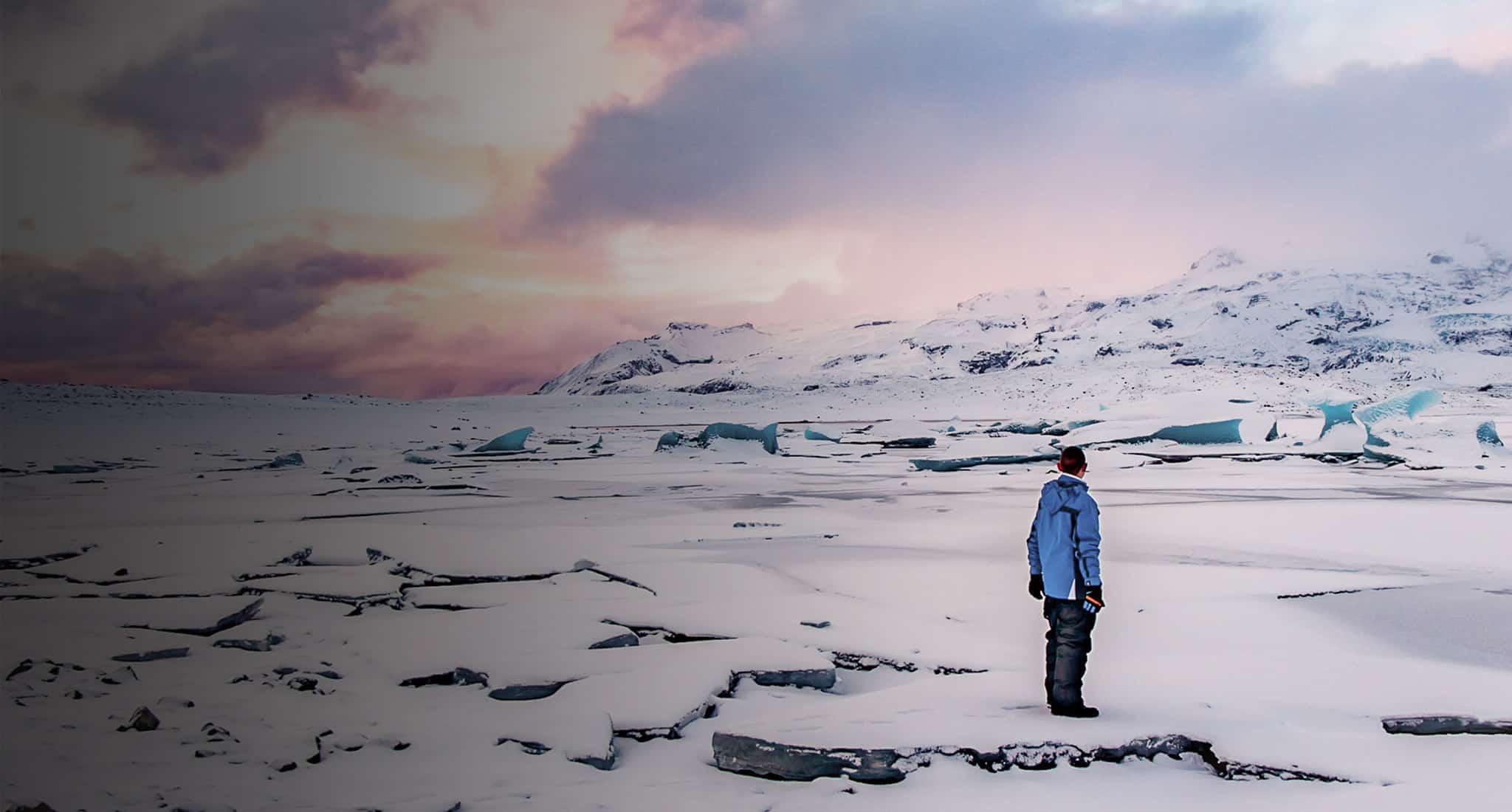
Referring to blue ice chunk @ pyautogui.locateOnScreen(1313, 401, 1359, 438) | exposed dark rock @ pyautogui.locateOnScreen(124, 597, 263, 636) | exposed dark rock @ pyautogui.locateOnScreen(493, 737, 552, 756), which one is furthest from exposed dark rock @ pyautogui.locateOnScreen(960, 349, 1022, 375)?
exposed dark rock @ pyautogui.locateOnScreen(493, 737, 552, 756)

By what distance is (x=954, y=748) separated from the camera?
3.17 m

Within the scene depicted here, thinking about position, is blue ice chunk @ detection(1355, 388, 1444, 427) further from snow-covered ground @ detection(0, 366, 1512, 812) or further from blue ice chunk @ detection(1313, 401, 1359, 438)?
snow-covered ground @ detection(0, 366, 1512, 812)

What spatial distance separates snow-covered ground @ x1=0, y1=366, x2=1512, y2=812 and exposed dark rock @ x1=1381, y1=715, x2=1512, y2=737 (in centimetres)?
7

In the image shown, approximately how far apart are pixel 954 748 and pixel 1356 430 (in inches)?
792

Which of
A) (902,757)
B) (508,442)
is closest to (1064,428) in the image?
(508,442)

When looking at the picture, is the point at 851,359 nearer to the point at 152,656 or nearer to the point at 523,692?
the point at 152,656

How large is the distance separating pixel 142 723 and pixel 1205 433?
20.7m

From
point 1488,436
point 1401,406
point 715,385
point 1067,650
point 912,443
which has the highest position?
point 715,385

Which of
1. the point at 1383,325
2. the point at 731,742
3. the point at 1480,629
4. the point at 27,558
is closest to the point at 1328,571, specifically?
the point at 1480,629

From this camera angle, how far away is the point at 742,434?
19.8 metres

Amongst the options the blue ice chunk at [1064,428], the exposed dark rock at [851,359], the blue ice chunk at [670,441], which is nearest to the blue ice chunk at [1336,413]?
the blue ice chunk at [1064,428]

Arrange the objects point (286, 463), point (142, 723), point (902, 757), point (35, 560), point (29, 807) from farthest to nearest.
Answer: point (286, 463)
point (35, 560)
point (142, 723)
point (902, 757)
point (29, 807)

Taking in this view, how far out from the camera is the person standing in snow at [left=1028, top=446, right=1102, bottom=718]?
3.45m

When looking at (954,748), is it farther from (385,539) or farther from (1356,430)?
(1356,430)
